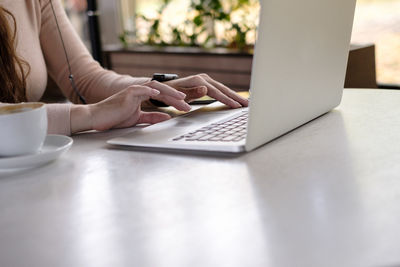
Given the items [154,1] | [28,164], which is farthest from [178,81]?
[154,1]

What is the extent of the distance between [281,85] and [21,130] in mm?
389

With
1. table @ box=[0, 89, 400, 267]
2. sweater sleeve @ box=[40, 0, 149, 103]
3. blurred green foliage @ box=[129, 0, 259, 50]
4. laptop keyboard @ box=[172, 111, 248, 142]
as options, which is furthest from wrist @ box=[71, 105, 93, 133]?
blurred green foliage @ box=[129, 0, 259, 50]

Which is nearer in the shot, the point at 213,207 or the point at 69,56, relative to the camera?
the point at 213,207

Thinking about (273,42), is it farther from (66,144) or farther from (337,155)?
(66,144)

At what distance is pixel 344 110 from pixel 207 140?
383 mm

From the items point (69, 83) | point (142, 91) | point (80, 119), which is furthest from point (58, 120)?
point (69, 83)

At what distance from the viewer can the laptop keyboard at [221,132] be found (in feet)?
2.66

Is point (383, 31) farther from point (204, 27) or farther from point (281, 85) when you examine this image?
point (281, 85)

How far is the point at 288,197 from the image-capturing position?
0.59 metres

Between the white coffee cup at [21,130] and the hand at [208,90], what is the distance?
0.42 meters

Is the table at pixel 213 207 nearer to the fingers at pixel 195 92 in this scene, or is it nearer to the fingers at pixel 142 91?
the fingers at pixel 142 91

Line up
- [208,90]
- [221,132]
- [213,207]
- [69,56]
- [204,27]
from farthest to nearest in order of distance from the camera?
[204,27], [69,56], [208,90], [221,132], [213,207]

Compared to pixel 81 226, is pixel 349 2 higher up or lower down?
higher up

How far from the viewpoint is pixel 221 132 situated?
0.85 meters
